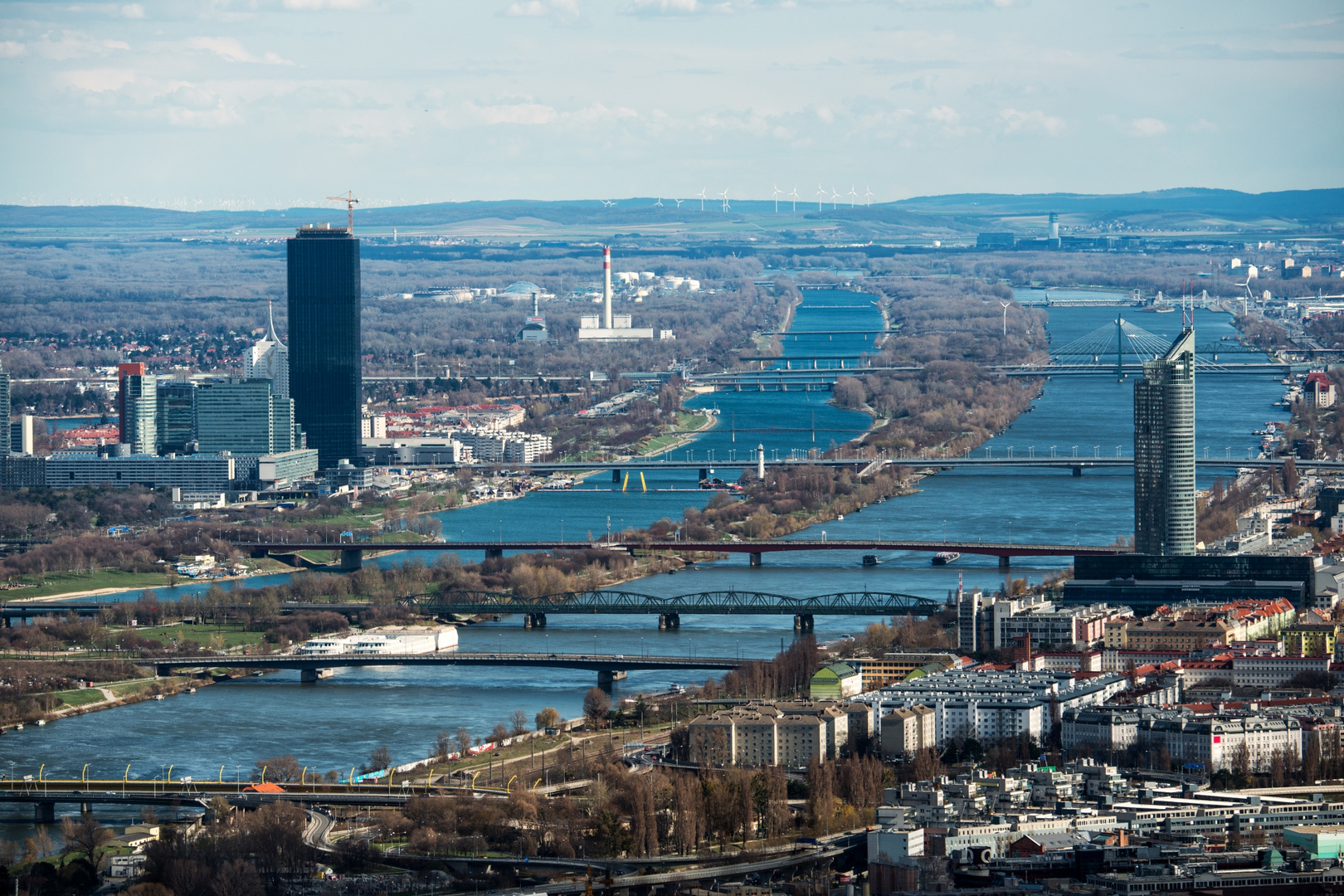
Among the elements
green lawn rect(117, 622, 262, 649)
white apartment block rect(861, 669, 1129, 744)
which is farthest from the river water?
white apartment block rect(861, 669, 1129, 744)

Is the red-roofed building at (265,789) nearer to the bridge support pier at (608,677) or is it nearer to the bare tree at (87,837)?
the bare tree at (87,837)

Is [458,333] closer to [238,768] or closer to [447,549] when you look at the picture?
[447,549]

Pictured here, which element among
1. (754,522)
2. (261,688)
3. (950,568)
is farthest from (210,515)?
(261,688)

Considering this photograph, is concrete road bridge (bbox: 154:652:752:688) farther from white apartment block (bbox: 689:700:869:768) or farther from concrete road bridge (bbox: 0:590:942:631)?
white apartment block (bbox: 689:700:869:768)

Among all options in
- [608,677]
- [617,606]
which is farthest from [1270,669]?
[617,606]

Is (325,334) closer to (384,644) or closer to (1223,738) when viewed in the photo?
(384,644)

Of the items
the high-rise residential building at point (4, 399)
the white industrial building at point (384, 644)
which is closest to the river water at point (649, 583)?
the white industrial building at point (384, 644)

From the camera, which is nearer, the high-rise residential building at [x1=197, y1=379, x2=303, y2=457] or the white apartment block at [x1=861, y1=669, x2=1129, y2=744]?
the white apartment block at [x1=861, y1=669, x2=1129, y2=744]
